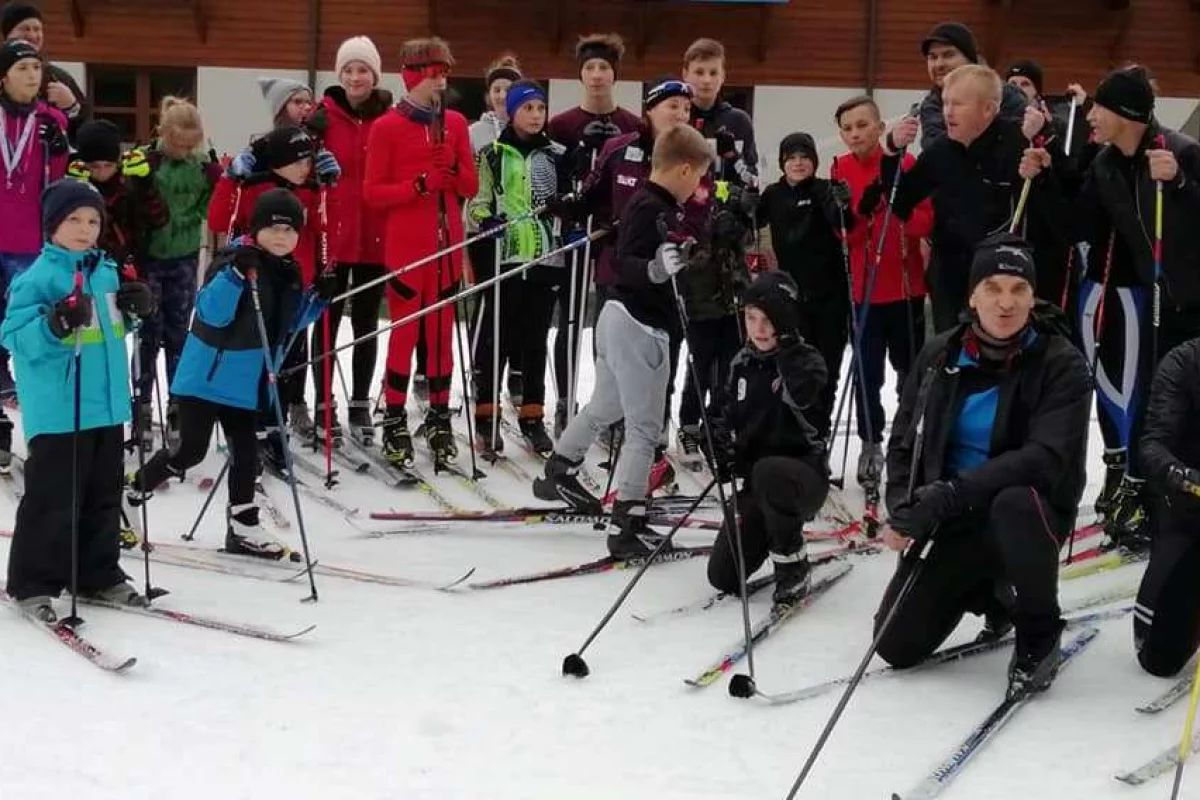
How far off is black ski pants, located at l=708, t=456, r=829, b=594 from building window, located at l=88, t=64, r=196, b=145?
13.7m

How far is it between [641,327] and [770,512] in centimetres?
104

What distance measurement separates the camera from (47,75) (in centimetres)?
723

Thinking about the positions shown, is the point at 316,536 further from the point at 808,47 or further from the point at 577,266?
the point at 808,47

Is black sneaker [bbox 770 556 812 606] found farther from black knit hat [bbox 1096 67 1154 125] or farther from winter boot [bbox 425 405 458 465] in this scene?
winter boot [bbox 425 405 458 465]

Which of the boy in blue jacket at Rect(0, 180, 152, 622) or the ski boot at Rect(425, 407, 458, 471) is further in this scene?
the ski boot at Rect(425, 407, 458, 471)

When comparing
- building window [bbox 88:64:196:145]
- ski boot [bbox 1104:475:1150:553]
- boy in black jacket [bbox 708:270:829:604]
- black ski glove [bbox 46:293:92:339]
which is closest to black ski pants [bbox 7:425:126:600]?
black ski glove [bbox 46:293:92:339]

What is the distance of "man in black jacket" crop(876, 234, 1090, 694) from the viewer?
403 cm

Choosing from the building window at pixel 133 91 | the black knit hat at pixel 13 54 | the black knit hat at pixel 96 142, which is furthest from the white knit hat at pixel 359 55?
the building window at pixel 133 91

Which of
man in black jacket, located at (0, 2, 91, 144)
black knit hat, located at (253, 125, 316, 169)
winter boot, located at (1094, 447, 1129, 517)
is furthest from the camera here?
man in black jacket, located at (0, 2, 91, 144)

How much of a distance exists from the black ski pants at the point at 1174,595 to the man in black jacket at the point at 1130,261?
1.22m

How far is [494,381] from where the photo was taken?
7371 mm

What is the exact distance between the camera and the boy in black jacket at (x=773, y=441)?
486 cm

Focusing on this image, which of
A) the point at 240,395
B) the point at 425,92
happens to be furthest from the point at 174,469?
the point at 425,92

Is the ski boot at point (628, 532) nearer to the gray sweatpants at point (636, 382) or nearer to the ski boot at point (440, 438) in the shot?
the gray sweatpants at point (636, 382)
